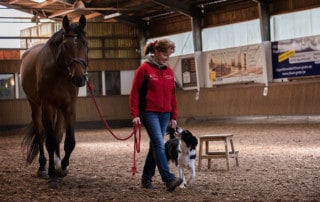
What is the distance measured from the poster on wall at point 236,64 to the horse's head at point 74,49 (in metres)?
16.3

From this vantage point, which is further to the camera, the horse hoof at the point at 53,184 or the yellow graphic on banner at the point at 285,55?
the yellow graphic on banner at the point at 285,55

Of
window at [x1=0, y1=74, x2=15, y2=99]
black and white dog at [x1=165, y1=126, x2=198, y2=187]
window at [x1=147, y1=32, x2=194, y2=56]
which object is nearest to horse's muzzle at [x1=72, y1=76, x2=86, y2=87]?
black and white dog at [x1=165, y1=126, x2=198, y2=187]

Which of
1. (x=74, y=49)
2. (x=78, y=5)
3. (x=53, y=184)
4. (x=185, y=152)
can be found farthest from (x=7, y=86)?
(x=185, y=152)

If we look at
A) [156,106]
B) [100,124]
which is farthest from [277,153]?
[100,124]

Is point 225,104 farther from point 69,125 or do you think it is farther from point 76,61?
point 76,61

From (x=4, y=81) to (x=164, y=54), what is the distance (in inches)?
856

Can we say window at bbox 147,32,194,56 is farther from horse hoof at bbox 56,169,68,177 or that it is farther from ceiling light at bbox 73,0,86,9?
horse hoof at bbox 56,169,68,177

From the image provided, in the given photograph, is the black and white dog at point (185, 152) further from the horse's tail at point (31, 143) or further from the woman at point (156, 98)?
the horse's tail at point (31, 143)

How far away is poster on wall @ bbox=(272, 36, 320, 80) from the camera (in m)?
21.9

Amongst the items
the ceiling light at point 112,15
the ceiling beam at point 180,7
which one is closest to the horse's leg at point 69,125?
the ceiling beam at point 180,7

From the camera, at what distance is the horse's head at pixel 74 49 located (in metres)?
7.85

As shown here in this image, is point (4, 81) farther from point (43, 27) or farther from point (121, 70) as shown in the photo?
point (121, 70)

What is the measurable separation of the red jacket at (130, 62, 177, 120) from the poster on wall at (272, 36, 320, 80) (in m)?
15.5

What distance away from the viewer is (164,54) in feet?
23.5
